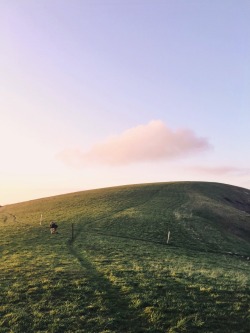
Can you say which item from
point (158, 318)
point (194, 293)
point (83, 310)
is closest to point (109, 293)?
point (83, 310)

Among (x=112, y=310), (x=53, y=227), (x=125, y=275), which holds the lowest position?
(x=112, y=310)

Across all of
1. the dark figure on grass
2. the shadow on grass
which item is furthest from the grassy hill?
the dark figure on grass

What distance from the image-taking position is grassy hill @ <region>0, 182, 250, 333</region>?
18641 mm

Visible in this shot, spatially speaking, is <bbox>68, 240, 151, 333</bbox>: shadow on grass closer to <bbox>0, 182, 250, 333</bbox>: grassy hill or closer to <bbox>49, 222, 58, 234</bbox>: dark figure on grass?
<bbox>0, 182, 250, 333</bbox>: grassy hill

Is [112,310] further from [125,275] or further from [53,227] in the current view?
[53,227]

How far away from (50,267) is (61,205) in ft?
184

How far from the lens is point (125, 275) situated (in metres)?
27.1

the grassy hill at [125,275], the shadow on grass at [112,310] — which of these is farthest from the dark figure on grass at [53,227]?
the shadow on grass at [112,310]

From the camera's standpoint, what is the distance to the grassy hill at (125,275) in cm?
1864

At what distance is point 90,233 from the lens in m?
51.5

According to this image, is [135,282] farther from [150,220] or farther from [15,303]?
[150,220]

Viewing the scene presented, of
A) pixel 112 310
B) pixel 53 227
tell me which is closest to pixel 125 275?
pixel 112 310

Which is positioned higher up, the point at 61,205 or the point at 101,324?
the point at 61,205

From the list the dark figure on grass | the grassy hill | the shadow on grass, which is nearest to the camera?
the shadow on grass
